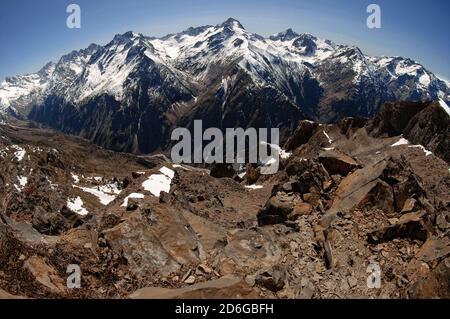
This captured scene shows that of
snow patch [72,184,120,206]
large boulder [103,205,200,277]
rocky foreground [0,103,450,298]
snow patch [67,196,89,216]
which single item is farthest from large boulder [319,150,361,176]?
snow patch [72,184,120,206]

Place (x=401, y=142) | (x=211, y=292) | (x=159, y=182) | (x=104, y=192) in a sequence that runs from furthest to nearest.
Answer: (x=104, y=192) → (x=401, y=142) → (x=159, y=182) → (x=211, y=292)

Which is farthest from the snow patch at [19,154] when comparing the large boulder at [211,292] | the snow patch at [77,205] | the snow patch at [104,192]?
the large boulder at [211,292]

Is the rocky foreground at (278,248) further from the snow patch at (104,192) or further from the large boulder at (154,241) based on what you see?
the snow patch at (104,192)

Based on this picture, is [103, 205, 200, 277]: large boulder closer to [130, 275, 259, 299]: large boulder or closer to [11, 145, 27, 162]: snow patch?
[130, 275, 259, 299]: large boulder

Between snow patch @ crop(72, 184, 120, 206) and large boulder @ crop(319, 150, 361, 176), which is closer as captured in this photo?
large boulder @ crop(319, 150, 361, 176)

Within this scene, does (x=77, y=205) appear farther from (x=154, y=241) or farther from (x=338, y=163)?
(x=154, y=241)

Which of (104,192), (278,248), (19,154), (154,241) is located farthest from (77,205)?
(278,248)

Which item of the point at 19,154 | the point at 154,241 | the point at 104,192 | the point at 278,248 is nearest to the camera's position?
the point at 154,241

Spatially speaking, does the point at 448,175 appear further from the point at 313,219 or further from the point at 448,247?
the point at 448,247

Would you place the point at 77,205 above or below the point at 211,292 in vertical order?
below

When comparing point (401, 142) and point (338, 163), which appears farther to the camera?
point (401, 142)
